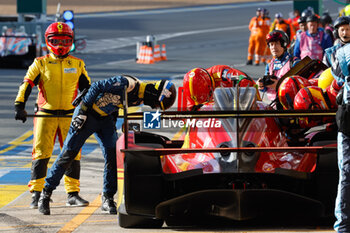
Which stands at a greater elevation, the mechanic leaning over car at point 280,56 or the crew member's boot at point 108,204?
the mechanic leaning over car at point 280,56

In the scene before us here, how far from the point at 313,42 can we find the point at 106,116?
27.2 feet

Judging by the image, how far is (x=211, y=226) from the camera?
26.7 ft

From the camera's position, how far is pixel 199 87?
365 inches

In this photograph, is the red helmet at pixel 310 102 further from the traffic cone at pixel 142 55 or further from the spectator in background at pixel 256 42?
the traffic cone at pixel 142 55

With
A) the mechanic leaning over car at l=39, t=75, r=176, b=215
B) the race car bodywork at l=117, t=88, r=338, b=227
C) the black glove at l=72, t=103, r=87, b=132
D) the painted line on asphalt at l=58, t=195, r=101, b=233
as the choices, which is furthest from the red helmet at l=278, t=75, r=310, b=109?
the painted line on asphalt at l=58, t=195, r=101, b=233

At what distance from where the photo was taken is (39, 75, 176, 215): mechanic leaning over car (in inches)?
343

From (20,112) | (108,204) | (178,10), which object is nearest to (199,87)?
(108,204)

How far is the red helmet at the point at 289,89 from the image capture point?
8.80m

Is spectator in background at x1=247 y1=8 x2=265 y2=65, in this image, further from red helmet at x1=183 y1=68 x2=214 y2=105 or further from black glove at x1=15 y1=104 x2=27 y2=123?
black glove at x1=15 y1=104 x2=27 y2=123

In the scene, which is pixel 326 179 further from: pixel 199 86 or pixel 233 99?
pixel 199 86

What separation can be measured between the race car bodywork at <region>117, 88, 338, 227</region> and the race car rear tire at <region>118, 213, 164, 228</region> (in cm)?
13

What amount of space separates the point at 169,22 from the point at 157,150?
138ft

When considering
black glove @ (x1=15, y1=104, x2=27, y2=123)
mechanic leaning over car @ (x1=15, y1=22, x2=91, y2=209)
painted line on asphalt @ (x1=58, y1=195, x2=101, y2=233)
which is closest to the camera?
painted line on asphalt @ (x1=58, y1=195, x2=101, y2=233)

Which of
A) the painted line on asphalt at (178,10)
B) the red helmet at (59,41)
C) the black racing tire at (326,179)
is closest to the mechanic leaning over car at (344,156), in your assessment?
the black racing tire at (326,179)
